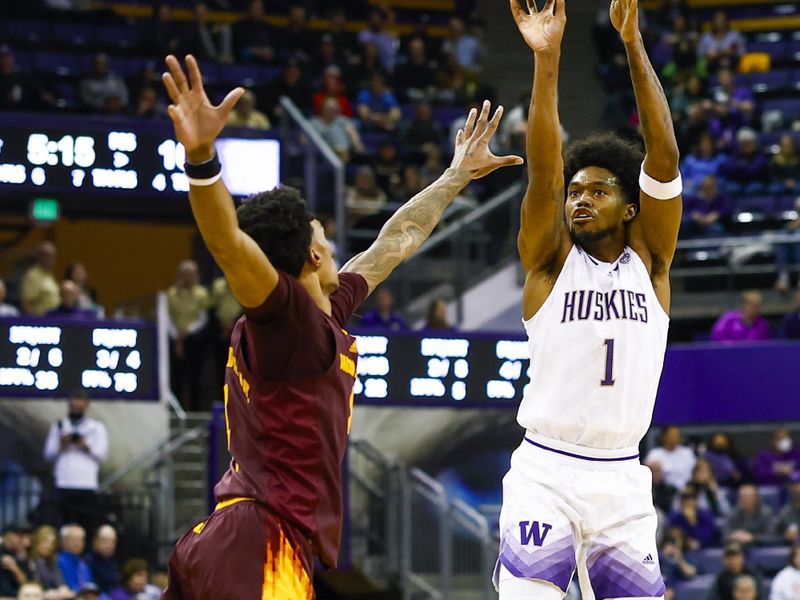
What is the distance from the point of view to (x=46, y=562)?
45.7 feet

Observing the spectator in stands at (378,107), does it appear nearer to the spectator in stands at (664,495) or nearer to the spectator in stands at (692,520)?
the spectator in stands at (664,495)

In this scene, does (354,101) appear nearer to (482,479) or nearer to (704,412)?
(482,479)

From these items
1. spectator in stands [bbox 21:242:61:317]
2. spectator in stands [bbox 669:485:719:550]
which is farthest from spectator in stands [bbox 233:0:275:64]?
spectator in stands [bbox 669:485:719:550]

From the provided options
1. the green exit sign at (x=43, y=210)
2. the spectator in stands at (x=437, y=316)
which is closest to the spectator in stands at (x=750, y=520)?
the spectator in stands at (x=437, y=316)

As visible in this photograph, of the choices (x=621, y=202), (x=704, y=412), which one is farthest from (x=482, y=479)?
(x=621, y=202)

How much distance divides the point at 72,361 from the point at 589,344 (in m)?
7.81

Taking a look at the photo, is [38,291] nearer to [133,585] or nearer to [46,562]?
[46,562]

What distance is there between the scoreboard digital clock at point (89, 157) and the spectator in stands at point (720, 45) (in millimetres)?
11323

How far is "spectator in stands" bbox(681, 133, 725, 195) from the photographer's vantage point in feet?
67.2

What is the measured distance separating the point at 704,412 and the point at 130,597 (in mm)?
6423

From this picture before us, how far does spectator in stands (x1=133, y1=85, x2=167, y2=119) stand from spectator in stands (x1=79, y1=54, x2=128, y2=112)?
32 cm

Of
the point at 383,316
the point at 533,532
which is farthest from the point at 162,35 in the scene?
the point at 533,532

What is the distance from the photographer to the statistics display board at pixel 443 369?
1335 cm

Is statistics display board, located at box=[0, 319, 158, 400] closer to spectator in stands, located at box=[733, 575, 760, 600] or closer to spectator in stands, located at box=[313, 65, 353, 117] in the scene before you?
spectator in stands, located at box=[733, 575, 760, 600]
